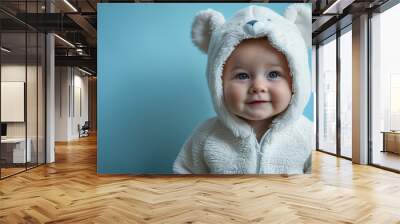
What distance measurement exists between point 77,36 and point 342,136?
7.57 m

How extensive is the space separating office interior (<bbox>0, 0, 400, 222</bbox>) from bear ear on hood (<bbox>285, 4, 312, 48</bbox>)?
0.45 meters

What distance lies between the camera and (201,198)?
4188mm

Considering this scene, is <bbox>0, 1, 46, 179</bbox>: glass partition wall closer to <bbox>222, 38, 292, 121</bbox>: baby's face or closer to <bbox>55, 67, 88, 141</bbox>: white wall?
<bbox>222, 38, 292, 121</bbox>: baby's face

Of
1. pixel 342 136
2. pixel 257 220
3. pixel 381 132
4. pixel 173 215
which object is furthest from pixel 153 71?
pixel 342 136

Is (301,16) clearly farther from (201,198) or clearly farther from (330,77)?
(330,77)

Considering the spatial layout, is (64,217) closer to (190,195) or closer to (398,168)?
(190,195)

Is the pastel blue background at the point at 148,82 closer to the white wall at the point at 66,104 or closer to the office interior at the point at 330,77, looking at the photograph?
the office interior at the point at 330,77

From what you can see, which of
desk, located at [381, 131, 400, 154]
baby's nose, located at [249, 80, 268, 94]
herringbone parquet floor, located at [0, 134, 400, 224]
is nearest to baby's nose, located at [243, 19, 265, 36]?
baby's nose, located at [249, 80, 268, 94]

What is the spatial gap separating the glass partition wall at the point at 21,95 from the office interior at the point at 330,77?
0.02m

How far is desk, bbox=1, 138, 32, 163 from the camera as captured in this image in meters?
5.61

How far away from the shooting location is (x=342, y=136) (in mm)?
8250

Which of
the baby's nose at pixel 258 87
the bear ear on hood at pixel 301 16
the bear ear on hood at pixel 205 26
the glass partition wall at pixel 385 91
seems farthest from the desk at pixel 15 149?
the glass partition wall at pixel 385 91

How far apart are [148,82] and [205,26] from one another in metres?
1.17

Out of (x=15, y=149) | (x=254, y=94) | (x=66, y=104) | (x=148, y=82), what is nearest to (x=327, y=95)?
(x=254, y=94)
